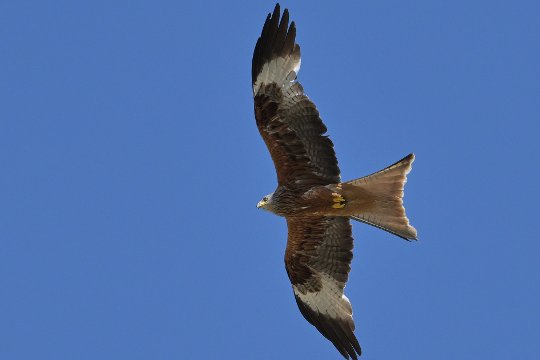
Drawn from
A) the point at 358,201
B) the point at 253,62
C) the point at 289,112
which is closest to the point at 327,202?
the point at 358,201

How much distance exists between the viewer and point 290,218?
13.4m

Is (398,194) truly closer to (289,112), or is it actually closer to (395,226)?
(395,226)

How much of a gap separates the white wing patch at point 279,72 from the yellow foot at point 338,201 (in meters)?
1.62

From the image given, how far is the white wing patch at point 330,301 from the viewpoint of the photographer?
13852mm

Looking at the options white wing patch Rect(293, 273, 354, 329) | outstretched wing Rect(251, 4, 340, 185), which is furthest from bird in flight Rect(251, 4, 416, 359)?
white wing patch Rect(293, 273, 354, 329)

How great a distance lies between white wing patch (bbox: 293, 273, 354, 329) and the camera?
45.4 feet

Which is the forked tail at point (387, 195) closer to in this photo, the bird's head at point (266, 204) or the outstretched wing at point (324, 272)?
the outstretched wing at point (324, 272)

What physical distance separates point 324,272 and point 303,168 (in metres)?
1.72

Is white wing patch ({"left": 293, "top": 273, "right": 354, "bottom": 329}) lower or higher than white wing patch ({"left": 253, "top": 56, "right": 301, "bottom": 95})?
lower

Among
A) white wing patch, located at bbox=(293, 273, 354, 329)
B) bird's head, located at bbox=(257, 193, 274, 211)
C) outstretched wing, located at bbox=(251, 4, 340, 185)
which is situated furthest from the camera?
white wing patch, located at bbox=(293, 273, 354, 329)

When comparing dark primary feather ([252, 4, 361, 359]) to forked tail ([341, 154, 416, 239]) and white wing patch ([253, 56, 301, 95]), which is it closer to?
white wing patch ([253, 56, 301, 95])

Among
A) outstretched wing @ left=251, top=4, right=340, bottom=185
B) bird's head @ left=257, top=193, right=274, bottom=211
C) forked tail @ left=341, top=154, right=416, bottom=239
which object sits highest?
outstretched wing @ left=251, top=4, right=340, bottom=185

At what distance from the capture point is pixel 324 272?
13.9 metres

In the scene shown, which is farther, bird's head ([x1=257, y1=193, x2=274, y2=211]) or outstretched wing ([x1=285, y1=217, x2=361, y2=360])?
outstretched wing ([x1=285, y1=217, x2=361, y2=360])
